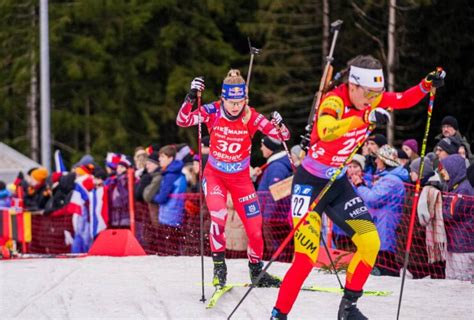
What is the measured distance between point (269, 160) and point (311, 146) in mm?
4828

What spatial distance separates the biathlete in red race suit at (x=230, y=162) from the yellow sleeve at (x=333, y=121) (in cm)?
215

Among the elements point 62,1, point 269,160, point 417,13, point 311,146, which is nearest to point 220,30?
point 62,1

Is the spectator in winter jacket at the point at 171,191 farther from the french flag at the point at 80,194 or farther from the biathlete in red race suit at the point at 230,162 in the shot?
the biathlete in red race suit at the point at 230,162

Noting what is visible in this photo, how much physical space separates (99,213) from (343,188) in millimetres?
7845

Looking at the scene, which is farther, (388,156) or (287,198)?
(287,198)

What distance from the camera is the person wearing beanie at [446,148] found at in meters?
10.9

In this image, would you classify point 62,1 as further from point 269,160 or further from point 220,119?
point 220,119

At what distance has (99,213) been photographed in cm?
1495

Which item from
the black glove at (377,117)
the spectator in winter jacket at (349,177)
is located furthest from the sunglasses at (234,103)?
the black glove at (377,117)

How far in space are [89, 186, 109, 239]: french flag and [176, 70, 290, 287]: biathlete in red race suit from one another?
549 centimetres

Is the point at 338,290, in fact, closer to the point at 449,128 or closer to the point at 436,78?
the point at 436,78

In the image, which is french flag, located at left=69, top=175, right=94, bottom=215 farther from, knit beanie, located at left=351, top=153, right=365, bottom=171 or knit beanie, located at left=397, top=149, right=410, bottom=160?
knit beanie, located at left=397, top=149, right=410, bottom=160

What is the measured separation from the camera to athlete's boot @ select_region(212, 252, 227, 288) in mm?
9250

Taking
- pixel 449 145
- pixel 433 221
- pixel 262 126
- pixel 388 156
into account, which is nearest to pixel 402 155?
pixel 388 156
